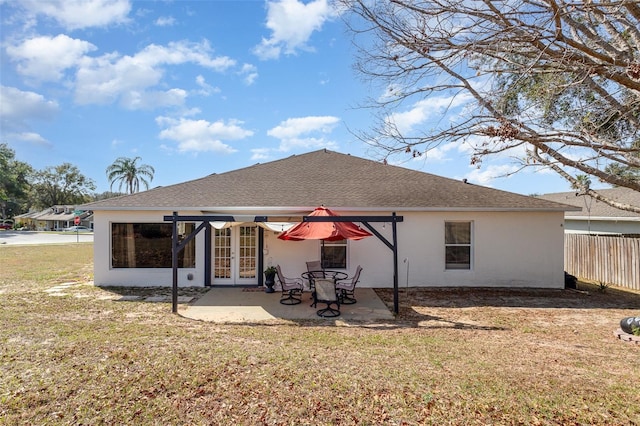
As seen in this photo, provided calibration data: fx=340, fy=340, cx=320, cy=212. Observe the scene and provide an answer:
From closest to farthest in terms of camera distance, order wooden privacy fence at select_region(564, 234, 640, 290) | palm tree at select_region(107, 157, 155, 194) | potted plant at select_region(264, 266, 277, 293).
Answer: potted plant at select_region(264, 266, 277, 293)
wooden privacy fence at select_region(564, 234, 640, 290)
palm tree at select_region(107, 157, 155, 194)

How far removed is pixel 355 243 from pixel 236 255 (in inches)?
174

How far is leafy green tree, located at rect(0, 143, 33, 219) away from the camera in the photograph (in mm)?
60438

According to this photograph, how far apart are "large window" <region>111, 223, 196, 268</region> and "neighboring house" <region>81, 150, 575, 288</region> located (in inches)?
1.3

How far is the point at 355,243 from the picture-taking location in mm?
12547

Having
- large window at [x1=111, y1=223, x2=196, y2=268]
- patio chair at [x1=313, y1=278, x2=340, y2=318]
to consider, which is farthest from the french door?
patio chair at [x1=313, y1=278, x2=340, y2=318]

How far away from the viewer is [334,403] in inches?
169

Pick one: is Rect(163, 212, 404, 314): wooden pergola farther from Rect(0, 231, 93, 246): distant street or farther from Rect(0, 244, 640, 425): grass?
Rect(0, 231, 93, 246): distant street

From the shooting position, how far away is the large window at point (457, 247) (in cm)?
1277

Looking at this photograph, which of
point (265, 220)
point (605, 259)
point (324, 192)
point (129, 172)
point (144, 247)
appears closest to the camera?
point (265, 220)

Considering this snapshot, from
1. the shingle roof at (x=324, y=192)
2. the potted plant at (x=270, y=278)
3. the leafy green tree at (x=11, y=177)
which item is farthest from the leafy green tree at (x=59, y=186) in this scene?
the potted plant at (x=270, y=278)

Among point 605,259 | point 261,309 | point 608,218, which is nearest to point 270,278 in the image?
point 261,309

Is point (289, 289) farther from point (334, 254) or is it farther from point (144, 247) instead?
point (144, 247)

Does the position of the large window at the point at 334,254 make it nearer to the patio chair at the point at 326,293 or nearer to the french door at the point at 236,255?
the french door at the point at 236,255

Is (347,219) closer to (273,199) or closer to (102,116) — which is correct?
(273,199)
